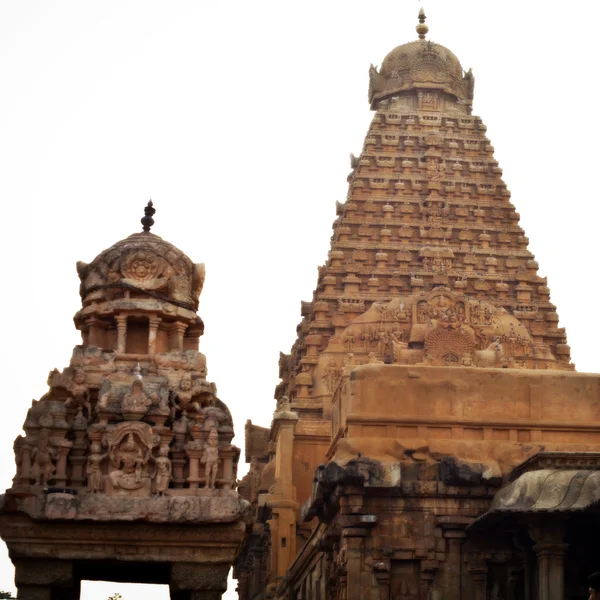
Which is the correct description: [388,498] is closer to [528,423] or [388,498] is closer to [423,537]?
[423,537]

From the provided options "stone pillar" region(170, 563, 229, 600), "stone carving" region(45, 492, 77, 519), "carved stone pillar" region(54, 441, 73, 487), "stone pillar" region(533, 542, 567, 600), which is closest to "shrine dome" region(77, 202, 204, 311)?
"carved stone pillar" region(54, 441, 73, 487)

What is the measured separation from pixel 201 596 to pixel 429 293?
86.5 feet

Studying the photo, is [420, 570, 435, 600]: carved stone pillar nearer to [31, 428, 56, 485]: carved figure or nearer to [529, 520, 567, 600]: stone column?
[529, 520, 567, 600]: stone column

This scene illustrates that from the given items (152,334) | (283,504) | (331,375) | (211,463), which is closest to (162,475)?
(211,463)

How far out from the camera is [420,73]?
56250mm

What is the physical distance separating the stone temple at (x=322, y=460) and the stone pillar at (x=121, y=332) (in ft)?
0.11

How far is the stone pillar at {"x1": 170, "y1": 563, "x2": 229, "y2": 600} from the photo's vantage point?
69.4ft

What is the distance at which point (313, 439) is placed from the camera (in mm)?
41875

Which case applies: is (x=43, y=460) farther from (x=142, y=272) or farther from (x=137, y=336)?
(x=142, y=272)

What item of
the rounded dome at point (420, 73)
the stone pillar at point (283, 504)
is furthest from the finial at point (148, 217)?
the rounded dome at point (420, 73)

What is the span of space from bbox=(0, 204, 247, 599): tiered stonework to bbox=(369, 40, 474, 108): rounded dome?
34.9m

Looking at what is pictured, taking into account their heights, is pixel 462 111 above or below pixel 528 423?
above

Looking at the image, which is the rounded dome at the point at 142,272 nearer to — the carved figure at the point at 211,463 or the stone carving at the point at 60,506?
the carved figure at the point at 211,463

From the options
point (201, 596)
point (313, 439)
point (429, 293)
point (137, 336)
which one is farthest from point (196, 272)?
point (429, 293)
